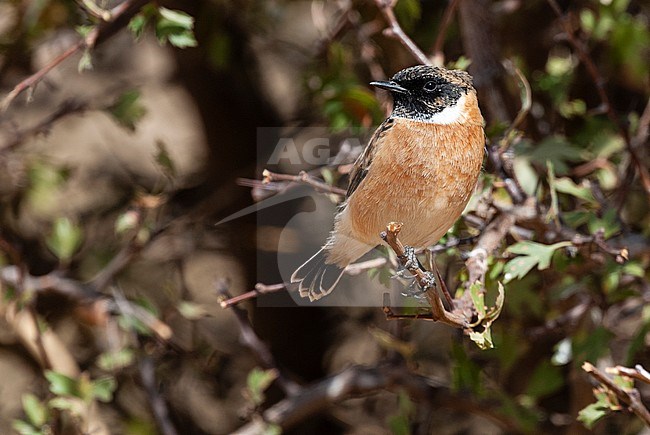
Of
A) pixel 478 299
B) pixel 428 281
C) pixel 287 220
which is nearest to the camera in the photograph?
pixel 428 281

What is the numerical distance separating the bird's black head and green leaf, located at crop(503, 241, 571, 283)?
1.05ft

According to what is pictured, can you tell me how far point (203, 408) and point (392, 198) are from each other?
89.1 inches

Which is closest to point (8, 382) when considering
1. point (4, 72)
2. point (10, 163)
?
point (10, 163)

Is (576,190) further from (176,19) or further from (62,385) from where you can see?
(62,385)

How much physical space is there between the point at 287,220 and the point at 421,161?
172 centimetres

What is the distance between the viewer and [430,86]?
1.70 metres

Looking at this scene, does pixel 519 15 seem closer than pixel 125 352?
No

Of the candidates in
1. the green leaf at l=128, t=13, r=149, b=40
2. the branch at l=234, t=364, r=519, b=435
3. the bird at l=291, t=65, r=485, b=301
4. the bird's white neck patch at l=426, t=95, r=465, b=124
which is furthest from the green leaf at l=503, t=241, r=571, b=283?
the green leaf at l=128, t=13, r=149, b=40

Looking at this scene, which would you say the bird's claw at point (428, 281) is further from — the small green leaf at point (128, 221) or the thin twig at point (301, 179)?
the small green leaf at point (128, 221)

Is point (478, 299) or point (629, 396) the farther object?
point (629, 396)

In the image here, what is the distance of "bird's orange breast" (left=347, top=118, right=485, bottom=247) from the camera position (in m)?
1.64

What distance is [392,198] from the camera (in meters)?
1.67

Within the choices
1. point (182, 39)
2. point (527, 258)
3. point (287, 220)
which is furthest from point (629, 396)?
point (287, 220)

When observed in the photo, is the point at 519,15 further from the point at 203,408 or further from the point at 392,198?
the point at 203,408
